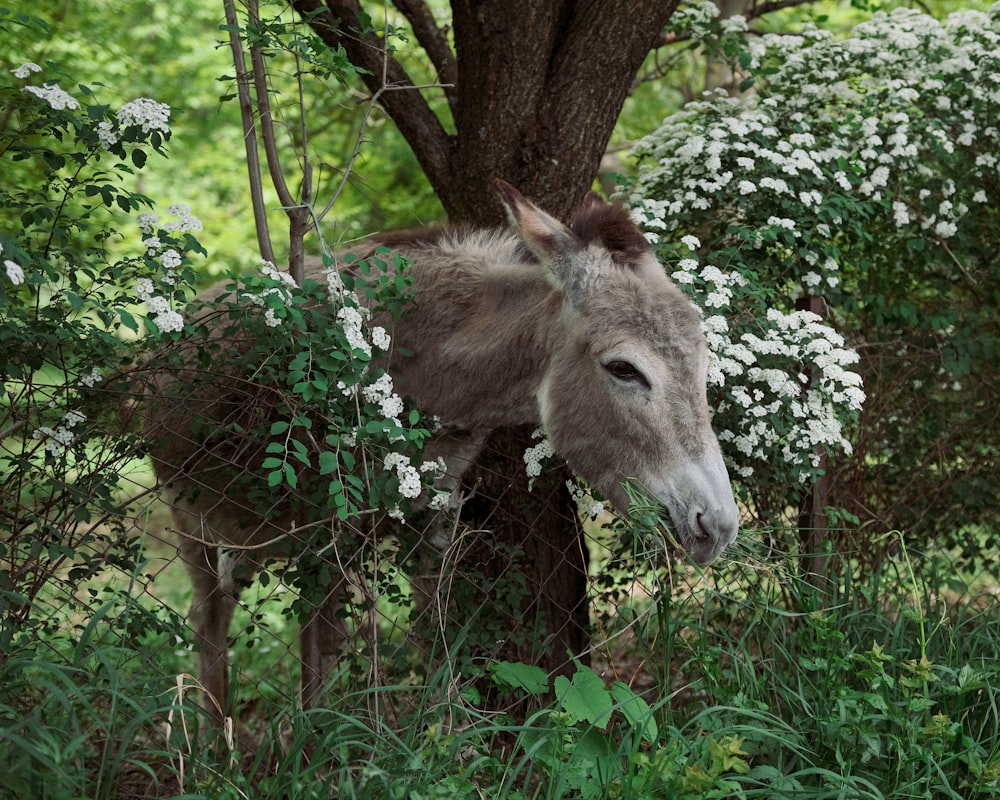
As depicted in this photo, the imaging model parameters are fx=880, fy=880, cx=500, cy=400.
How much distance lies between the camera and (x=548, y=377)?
10.8ft

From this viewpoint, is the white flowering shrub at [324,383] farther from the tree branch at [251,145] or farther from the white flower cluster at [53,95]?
the white flower cluster at [53,95]

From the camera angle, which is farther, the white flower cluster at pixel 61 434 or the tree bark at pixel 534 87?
the tree bark at pixel 534 87

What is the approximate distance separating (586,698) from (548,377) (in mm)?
1177

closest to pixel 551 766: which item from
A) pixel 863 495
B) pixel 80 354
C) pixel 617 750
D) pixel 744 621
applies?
pixel 617 750

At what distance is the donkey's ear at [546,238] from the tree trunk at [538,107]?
98 centimetres

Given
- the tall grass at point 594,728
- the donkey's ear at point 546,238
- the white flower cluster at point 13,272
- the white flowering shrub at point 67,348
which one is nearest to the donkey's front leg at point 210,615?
the tall grass at point 594,728

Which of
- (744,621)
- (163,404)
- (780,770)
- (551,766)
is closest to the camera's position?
(551,766)

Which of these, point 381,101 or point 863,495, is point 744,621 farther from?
point 381,101

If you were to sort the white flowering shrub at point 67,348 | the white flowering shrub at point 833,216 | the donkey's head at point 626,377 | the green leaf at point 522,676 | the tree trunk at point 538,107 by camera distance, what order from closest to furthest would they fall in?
1. the white flowering shrub at point 67,348
2. the green leaf at point 522,676
3. the donkey's head at point 626,377
4. the white flowering shrub at point 833,216
5. the tree trunk at point 538,107

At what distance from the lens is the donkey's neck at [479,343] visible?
3395 millimetres

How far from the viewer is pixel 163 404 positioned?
304 centimetres

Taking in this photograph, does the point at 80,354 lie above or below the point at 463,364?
above

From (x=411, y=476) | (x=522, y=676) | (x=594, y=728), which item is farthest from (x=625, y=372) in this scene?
(x=594, y=728)

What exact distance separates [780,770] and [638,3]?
3438 mm
